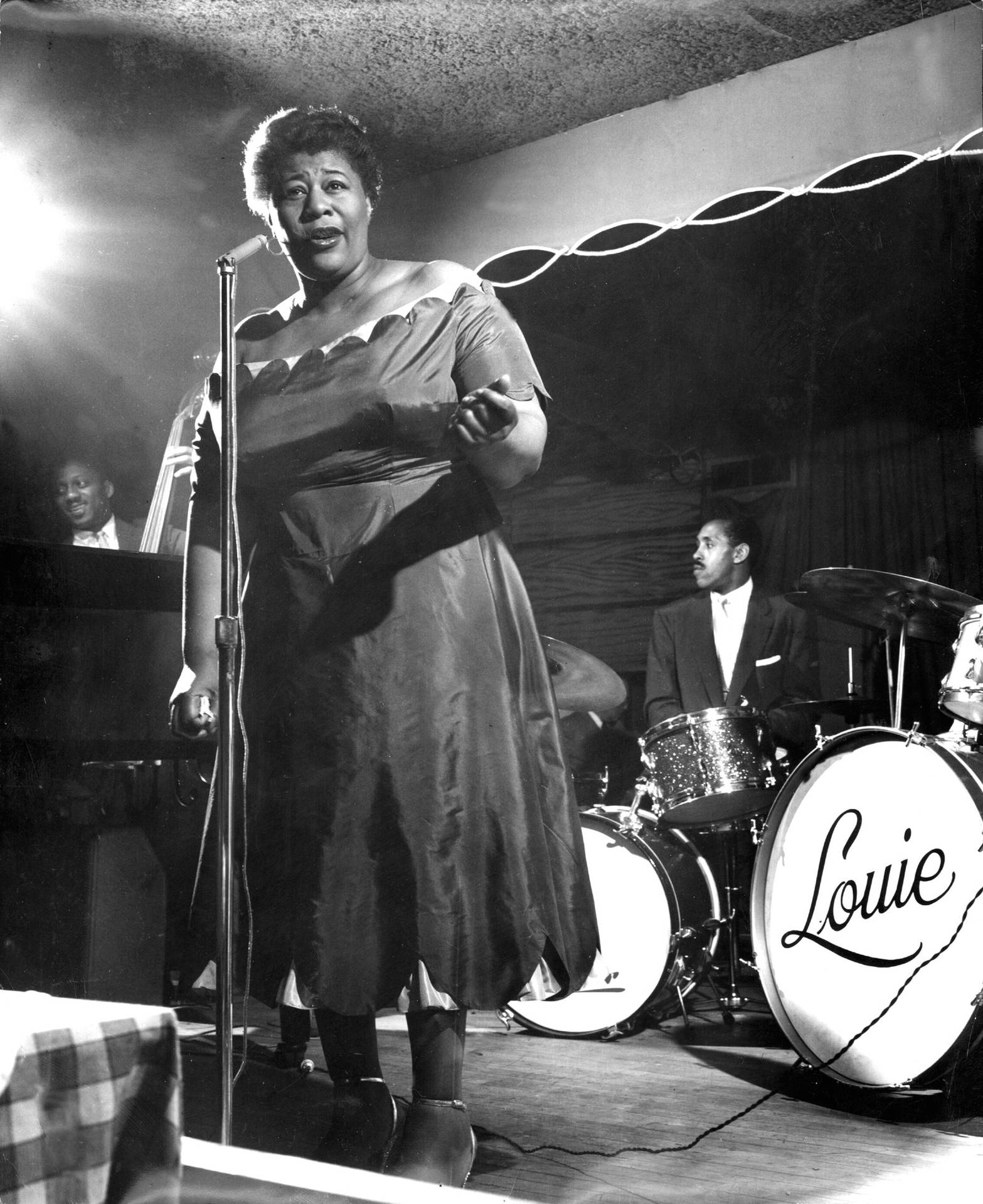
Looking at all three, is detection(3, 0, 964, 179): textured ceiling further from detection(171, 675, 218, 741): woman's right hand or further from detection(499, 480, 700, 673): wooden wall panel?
detection(171, 675, 218, 741): woman's right hand

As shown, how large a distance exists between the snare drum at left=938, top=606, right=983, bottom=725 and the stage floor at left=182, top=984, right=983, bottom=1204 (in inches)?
23.5

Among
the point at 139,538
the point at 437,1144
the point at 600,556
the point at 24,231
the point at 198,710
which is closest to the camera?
the point at 437,1144

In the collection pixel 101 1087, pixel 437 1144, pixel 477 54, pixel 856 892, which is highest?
pixel 477 54

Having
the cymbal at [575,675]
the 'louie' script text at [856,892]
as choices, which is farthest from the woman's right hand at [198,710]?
the 'louie' script text at [856,892]

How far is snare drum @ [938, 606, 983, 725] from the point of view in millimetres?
2199

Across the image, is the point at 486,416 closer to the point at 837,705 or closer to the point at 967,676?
the point at 837,705

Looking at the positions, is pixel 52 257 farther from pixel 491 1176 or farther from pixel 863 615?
pixel 491 1176

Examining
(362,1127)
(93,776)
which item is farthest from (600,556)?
(93,776)

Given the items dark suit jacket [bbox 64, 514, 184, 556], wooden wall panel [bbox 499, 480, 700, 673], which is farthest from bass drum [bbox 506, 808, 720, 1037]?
dark suit jacket [bbox 64, 514, 184, 556]

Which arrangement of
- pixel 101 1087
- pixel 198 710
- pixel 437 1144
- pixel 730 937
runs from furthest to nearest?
pixel 198 710, pixel 730 937, pixel 437 1144, pixel 101 1087

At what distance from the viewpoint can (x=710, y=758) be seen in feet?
7.93

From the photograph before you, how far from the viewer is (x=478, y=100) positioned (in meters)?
2.64

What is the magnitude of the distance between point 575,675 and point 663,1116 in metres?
0.84

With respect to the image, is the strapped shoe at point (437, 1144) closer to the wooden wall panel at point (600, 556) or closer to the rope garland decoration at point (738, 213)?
the wooden wall panel at point (600, 556)
